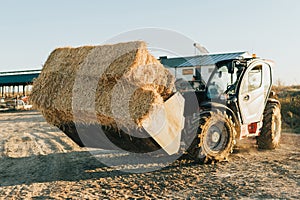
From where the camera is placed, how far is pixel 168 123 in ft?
19.8

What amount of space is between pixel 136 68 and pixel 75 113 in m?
1.42

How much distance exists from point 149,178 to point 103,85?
72.1 inches

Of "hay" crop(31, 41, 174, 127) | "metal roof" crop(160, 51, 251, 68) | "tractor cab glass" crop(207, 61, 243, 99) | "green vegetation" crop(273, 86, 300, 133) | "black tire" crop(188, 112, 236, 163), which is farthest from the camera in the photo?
"green vegetation" crop(273, 86, 300, 133)

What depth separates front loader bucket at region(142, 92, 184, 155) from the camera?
5719 mm

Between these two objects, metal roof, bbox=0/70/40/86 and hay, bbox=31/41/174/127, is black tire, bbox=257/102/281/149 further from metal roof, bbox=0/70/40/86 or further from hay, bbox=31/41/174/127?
metal roof, bbox=0/70/40/86

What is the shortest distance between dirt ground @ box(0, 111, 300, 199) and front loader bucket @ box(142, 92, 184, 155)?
621mm

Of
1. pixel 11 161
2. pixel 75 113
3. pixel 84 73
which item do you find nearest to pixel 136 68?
pixel 84 73

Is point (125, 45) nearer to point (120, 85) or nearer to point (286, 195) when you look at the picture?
point (120, 85)

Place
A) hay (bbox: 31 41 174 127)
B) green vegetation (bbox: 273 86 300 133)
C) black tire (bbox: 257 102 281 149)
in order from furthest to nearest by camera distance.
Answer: green vegetation (bbox: 273 86 300 133) < black tire (bbox: 257 102 281 149) < hay (bbox: 31 41 174 127)

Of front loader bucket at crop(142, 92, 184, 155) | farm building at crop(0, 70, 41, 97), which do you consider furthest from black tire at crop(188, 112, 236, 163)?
farm building at crop(0, 70, 41, 97)

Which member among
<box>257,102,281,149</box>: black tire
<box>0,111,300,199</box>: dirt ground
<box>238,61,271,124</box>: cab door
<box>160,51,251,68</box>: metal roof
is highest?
<box>160,51,251,68</box>: metal roof

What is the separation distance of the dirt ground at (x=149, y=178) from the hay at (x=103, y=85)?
1.05 metres

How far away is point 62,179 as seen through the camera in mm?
6227

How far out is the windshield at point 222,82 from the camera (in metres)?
8.07
